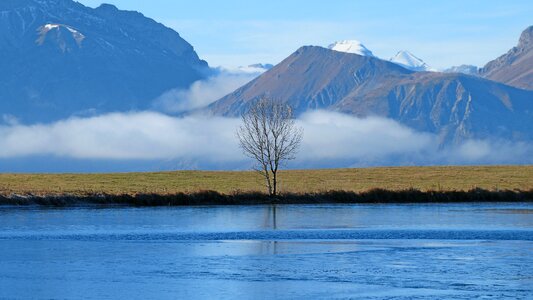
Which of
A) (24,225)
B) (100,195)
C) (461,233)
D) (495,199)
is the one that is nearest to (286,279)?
(461,233)

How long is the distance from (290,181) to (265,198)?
22272 millimetres

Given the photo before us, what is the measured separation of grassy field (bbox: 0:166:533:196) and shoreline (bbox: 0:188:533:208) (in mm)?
1574

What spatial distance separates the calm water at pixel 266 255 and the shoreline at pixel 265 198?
8.28 meters

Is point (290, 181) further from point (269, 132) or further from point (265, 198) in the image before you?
point (265, 198)

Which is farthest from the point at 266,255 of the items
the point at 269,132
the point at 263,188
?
the point at 263,188

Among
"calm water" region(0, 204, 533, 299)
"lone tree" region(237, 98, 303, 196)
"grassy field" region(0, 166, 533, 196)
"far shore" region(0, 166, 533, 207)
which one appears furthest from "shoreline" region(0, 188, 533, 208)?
"calm water" region(0, 204, 533, 299)

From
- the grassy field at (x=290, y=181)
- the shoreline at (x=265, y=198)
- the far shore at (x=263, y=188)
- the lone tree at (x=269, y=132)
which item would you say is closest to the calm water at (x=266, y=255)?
the shoreline at (x=265, y=198)

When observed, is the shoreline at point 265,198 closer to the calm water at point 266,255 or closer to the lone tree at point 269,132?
the lone tree at point 269,132

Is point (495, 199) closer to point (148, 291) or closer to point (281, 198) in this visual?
point (281, 198)

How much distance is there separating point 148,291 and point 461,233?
24.3 metres

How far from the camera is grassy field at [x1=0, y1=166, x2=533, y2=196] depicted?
8838 centimetres

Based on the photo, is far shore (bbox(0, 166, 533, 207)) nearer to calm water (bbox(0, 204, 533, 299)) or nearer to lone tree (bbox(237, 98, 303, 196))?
lone tree (bbox(237, 98, 303, 196))

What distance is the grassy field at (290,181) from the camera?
3479 inches

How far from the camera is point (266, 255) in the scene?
43.7 meters
